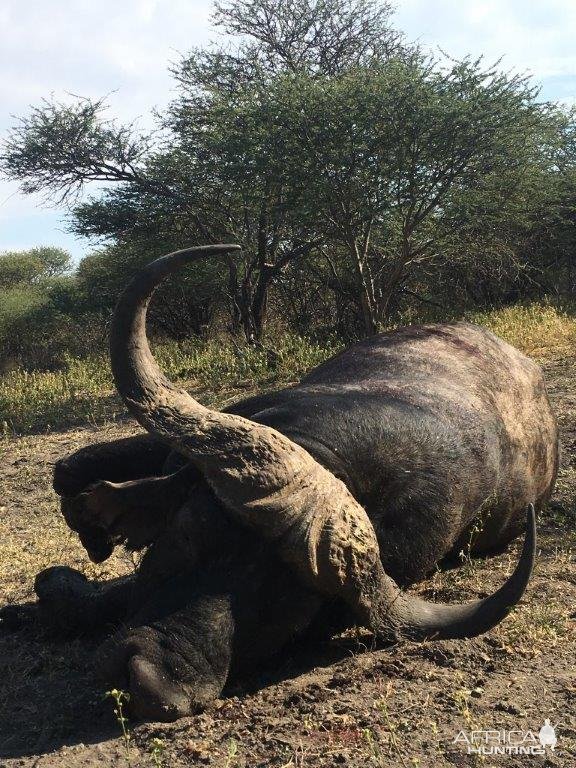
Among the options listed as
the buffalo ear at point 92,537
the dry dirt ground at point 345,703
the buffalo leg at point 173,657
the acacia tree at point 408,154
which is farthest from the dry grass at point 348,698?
the acacia tree at point 408,154

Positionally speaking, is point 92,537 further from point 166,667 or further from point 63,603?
point 166,667

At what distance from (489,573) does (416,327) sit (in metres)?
1.64

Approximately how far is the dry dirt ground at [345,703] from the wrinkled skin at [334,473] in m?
0.12

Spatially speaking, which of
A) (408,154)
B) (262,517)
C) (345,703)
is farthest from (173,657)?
(408,154)

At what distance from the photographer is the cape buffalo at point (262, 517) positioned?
3.04m

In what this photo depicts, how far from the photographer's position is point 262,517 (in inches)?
121

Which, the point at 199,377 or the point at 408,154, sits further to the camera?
the point at 408,154

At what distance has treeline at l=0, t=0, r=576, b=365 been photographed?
1346 cm

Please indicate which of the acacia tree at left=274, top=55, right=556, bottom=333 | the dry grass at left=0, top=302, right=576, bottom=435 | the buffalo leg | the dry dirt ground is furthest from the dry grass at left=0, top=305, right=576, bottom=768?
the acacia tree at left=274, top=55, right=556, bottom=333

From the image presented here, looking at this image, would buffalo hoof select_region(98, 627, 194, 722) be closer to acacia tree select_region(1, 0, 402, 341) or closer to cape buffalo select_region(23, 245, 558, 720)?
cape buffalo select_region(23, 245, 558, 720)

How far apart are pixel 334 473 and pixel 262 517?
58cm

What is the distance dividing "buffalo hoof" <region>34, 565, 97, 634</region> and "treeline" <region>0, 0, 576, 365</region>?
33.5ft

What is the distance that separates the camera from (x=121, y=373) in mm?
3064

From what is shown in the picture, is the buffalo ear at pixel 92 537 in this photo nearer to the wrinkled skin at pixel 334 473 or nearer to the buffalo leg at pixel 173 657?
the wrinkled skin at pixel 334 473
